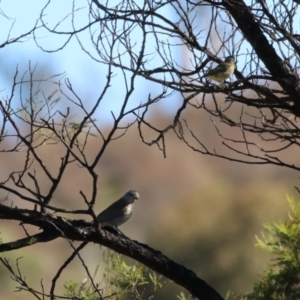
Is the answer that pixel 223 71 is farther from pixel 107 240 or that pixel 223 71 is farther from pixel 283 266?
pixel 283 266

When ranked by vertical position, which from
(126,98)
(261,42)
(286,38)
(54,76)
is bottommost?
(126,98)

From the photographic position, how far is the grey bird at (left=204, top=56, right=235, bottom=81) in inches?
125

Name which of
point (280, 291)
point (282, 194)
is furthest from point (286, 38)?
point (282, 194)

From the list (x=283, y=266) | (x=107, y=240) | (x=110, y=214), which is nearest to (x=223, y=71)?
(x=107, y=240)

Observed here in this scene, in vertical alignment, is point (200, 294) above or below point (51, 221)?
below

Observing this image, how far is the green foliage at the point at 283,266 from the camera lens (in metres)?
5.43

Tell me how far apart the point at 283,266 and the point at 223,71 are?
9.40ft

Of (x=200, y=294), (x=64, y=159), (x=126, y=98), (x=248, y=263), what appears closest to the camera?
(x=126, y=98)

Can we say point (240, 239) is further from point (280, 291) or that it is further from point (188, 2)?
point (188, 2)

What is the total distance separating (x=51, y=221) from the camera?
272cm

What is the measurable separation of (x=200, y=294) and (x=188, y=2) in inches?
52.4

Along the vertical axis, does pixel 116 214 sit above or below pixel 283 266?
above

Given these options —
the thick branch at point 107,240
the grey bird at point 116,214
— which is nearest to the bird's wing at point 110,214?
the grey bird at point 116,214

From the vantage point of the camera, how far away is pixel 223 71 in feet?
10.8
